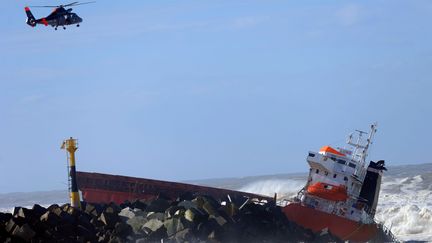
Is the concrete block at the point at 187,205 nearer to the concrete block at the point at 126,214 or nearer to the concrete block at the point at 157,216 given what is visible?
the concrete block at the point at 157,216

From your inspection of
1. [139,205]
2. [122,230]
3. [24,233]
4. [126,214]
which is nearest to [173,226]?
[122,230]

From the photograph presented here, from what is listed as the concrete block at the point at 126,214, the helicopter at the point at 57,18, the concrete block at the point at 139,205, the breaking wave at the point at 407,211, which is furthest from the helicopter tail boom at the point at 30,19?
the breaking wave at the point at 407,211

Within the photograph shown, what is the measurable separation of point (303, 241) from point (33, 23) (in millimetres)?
21986

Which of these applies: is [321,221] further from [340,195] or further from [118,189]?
[118,189]

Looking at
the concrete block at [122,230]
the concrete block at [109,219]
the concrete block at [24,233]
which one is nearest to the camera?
the concrete block at [24,233]

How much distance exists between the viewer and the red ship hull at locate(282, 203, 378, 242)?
3528 centimetres

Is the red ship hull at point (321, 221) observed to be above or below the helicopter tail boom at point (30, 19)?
below

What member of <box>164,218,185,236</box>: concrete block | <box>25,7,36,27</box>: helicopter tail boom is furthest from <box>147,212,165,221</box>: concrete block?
<box>25,7,36,27</box>: helicopter tail boom

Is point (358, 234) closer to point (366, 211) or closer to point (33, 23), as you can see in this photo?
point (366, 211)

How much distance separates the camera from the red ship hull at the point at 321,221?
35281 millimetres

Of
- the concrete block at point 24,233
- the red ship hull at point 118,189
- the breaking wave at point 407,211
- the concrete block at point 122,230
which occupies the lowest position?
the breaking wave at point 407,211

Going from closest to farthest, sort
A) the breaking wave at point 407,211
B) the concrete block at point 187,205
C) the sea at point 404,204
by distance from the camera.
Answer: the concrete block at point 187,205, the breaking wave at point 407,211, the sea at point 404,204

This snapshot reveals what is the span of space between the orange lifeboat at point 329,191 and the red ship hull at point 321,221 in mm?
1240

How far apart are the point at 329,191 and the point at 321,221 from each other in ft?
5.85
